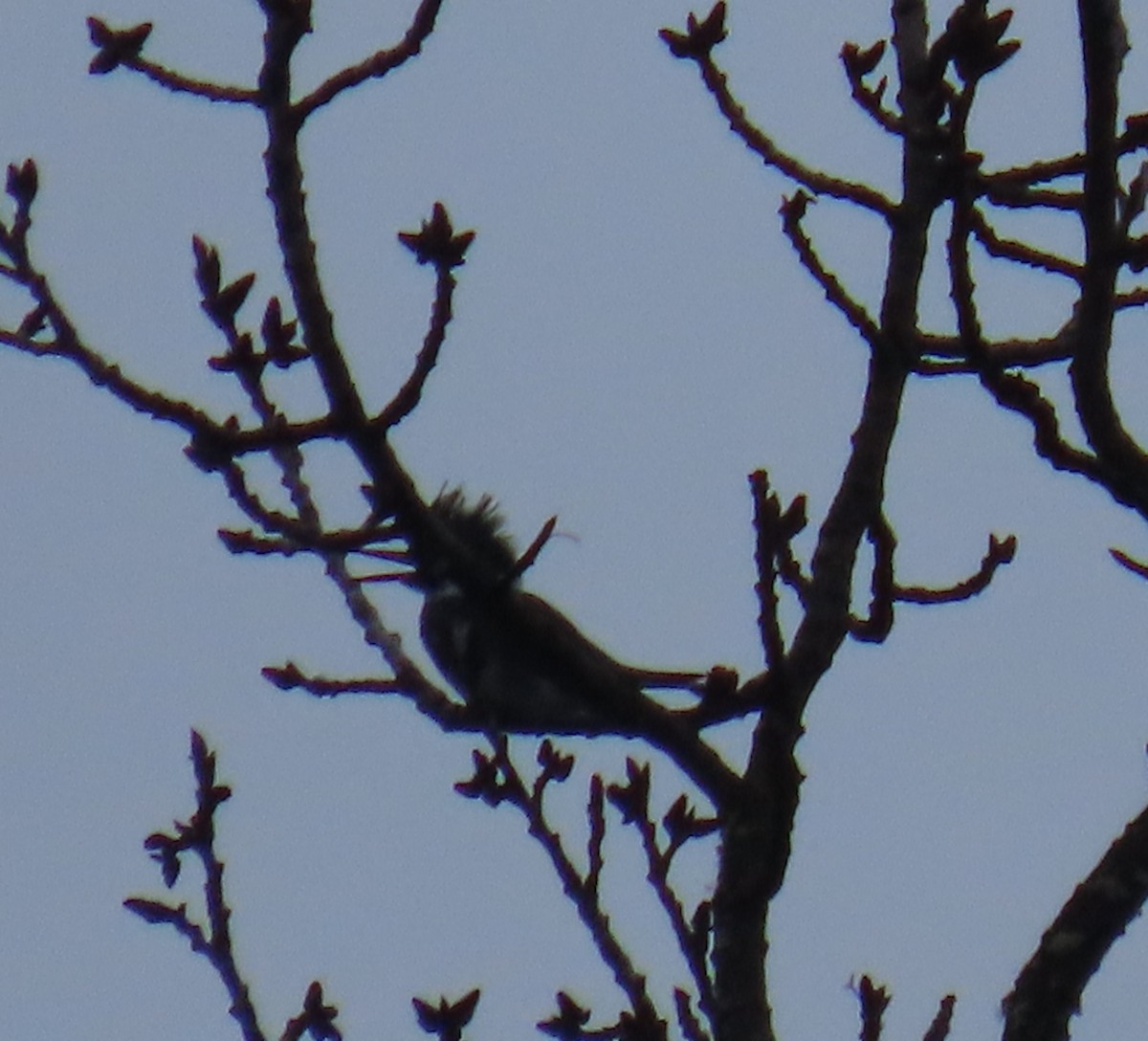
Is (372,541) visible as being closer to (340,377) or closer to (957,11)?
(340,377)

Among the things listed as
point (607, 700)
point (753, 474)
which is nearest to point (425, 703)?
point (607, 700)

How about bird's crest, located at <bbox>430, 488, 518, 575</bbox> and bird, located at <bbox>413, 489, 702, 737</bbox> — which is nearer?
bird, located at <bbox>413, 489, 702, 737</bbox>

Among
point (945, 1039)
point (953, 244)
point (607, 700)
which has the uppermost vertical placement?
point (953, 244)

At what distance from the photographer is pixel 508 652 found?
4.36 meters

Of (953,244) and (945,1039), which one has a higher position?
(953,244)

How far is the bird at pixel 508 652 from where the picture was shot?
2.95m

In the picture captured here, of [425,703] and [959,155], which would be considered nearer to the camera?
[959,155]

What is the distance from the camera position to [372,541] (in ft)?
9.53

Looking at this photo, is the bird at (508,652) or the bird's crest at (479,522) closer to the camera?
the bird at (508,652)

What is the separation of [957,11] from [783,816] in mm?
1260

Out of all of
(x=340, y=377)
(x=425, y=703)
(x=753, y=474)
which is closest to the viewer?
(x=340, y=377)

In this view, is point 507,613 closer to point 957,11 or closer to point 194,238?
point 194,238

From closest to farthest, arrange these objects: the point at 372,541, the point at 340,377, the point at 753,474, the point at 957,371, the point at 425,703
A: the point at 340,377, the point at 372,541, the point at 753,474, the point at 957,371, the point at 425,703

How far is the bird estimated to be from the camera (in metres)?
2.95
